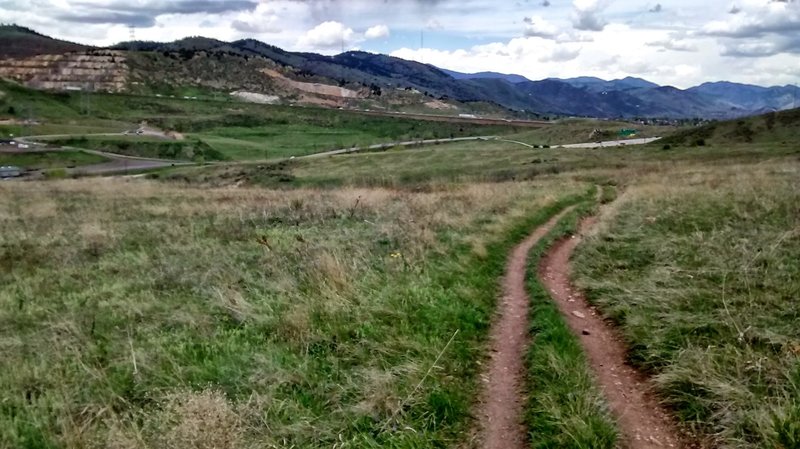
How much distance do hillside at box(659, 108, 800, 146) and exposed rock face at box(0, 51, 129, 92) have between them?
159 meters

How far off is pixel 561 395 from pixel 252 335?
13.2ft

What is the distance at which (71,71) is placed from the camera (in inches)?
7254

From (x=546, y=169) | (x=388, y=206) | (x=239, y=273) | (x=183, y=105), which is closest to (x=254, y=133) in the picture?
(x=183, y=105)

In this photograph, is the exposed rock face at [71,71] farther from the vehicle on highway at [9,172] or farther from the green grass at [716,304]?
the green grass at [716,304]

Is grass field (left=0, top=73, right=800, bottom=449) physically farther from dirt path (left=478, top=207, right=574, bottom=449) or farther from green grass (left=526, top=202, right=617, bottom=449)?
dirt path (left=478, top=207, right=574, bottom=449)

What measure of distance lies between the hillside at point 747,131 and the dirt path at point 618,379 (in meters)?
58.5

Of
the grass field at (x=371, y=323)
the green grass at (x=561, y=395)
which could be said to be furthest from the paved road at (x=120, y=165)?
the green grass at (x=561, y=395)

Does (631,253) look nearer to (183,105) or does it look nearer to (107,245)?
(107,245)

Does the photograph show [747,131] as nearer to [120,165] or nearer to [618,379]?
[618,379]

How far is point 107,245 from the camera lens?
53.2ft

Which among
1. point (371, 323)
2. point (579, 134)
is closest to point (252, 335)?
point (371, 323)

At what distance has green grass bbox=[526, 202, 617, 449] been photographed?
5441mm

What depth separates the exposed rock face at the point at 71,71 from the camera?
177500mm

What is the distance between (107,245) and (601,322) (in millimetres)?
12725
